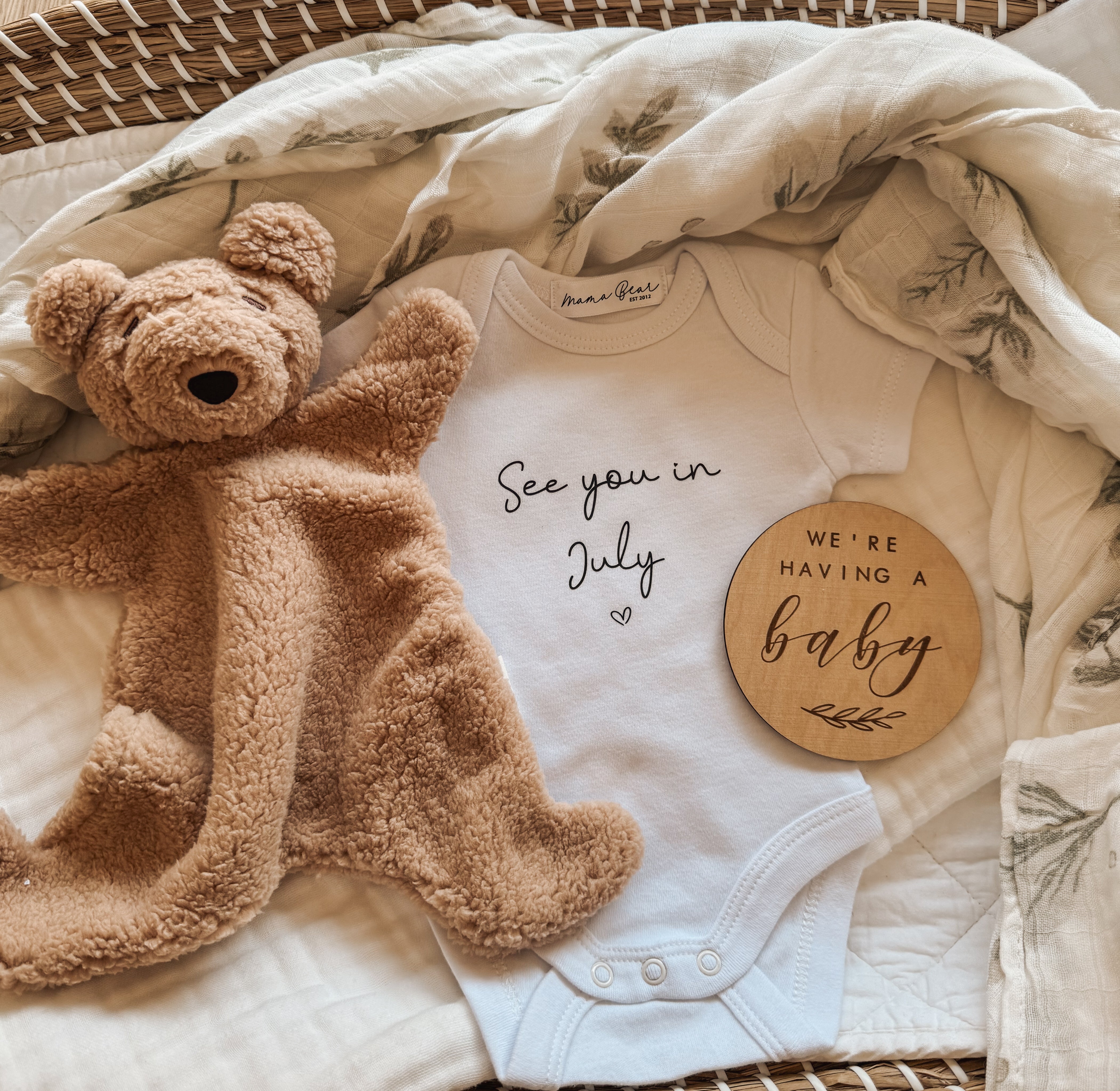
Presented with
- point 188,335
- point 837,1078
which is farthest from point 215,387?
point 837,1078

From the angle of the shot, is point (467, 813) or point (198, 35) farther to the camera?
point (198, 35)

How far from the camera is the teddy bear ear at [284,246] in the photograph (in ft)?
2.35

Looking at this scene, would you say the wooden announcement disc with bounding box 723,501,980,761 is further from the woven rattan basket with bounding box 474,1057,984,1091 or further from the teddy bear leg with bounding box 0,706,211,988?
the teddy bear leg with bounding box 0,706,211,988

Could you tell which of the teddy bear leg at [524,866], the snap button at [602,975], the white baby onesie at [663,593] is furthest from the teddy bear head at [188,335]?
the snap button at [602,975]

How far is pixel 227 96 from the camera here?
880 millimetres

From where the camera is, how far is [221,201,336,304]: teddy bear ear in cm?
72

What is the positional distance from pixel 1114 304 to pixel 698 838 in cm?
59

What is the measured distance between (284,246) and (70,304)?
0.17 metres

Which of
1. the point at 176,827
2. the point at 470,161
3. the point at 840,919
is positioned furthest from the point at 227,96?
the point at 840,919

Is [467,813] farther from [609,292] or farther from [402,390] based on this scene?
[609,292]

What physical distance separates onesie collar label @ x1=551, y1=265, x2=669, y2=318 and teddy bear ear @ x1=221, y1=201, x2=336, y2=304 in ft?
0.74

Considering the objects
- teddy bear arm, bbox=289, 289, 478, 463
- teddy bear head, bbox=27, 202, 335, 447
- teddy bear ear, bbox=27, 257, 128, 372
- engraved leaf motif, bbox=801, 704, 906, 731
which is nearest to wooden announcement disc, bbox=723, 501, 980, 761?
engraved leaf motif, bbox=801, 704, 906, 731

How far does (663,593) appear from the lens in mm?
799

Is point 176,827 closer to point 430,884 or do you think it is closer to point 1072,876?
point 430,884
